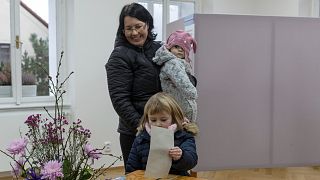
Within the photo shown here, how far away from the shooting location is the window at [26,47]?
12.2 feet

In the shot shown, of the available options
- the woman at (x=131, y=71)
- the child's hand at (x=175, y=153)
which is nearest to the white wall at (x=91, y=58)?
the woman at (x=131, y=71)

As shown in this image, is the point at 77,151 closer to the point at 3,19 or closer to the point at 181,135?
the point at 181,135

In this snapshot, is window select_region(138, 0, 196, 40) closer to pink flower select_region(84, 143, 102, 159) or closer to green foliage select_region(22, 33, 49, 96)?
green foliage select_region(22, 33, 49, 96)

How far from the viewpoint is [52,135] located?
88cm

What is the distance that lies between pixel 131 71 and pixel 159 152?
51 cm

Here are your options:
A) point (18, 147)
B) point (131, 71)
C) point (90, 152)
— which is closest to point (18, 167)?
point (18, 147)

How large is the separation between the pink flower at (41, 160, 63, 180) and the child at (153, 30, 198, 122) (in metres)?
1.08

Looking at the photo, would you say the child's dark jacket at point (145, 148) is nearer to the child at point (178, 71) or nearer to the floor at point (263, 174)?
the child at point (178, 71)

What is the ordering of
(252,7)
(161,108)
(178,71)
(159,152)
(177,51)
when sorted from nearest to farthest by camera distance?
(159,152), (161,108), (178,71), (177,51), (252,7)

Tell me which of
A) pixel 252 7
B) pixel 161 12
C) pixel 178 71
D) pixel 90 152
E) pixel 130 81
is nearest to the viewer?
pixel 90 152

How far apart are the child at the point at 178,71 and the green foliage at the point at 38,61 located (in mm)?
2100

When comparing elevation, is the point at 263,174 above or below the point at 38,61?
below

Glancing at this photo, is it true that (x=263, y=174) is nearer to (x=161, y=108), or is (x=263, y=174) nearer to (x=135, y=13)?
(x=161, y=108)

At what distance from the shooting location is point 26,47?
152 inches
